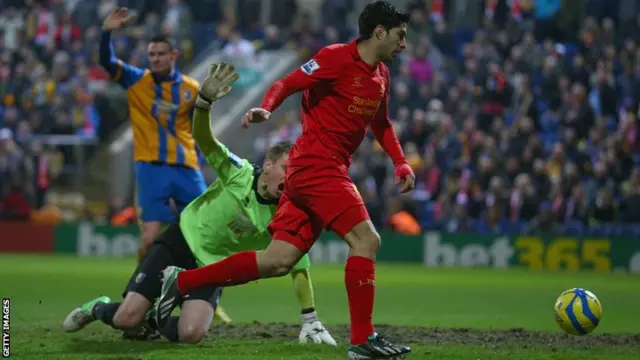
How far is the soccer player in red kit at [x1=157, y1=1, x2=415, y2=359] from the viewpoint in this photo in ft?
25.4

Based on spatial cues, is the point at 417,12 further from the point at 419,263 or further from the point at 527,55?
the point at 419,263

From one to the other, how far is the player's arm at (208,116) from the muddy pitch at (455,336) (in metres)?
1.47

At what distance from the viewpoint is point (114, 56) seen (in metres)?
12.2

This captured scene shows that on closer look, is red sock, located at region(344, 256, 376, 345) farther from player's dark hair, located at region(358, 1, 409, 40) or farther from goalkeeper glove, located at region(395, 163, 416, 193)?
player's dark hair, located at region(358, 1, 409, 40)

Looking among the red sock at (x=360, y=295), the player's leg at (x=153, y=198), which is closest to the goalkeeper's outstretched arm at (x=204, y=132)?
the red sock at (x=360, y=295)

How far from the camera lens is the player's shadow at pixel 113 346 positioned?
8.56 meters

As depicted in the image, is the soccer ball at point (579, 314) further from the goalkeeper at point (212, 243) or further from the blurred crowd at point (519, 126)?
the blurred crowd at point (519, 126)

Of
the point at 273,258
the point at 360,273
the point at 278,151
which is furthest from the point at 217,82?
the point at 360,273

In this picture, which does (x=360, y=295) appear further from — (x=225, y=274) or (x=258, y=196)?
(x=258, y=196)

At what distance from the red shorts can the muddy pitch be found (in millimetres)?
1820

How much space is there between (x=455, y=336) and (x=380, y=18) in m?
3.21

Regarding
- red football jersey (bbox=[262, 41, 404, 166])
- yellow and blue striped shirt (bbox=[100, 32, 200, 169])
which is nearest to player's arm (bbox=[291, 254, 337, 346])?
red football jersey (bbox=[262, 41, 404, 166])

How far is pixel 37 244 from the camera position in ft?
81.8

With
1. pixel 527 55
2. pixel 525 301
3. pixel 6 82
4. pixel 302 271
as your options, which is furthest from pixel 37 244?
pixel 302 271
